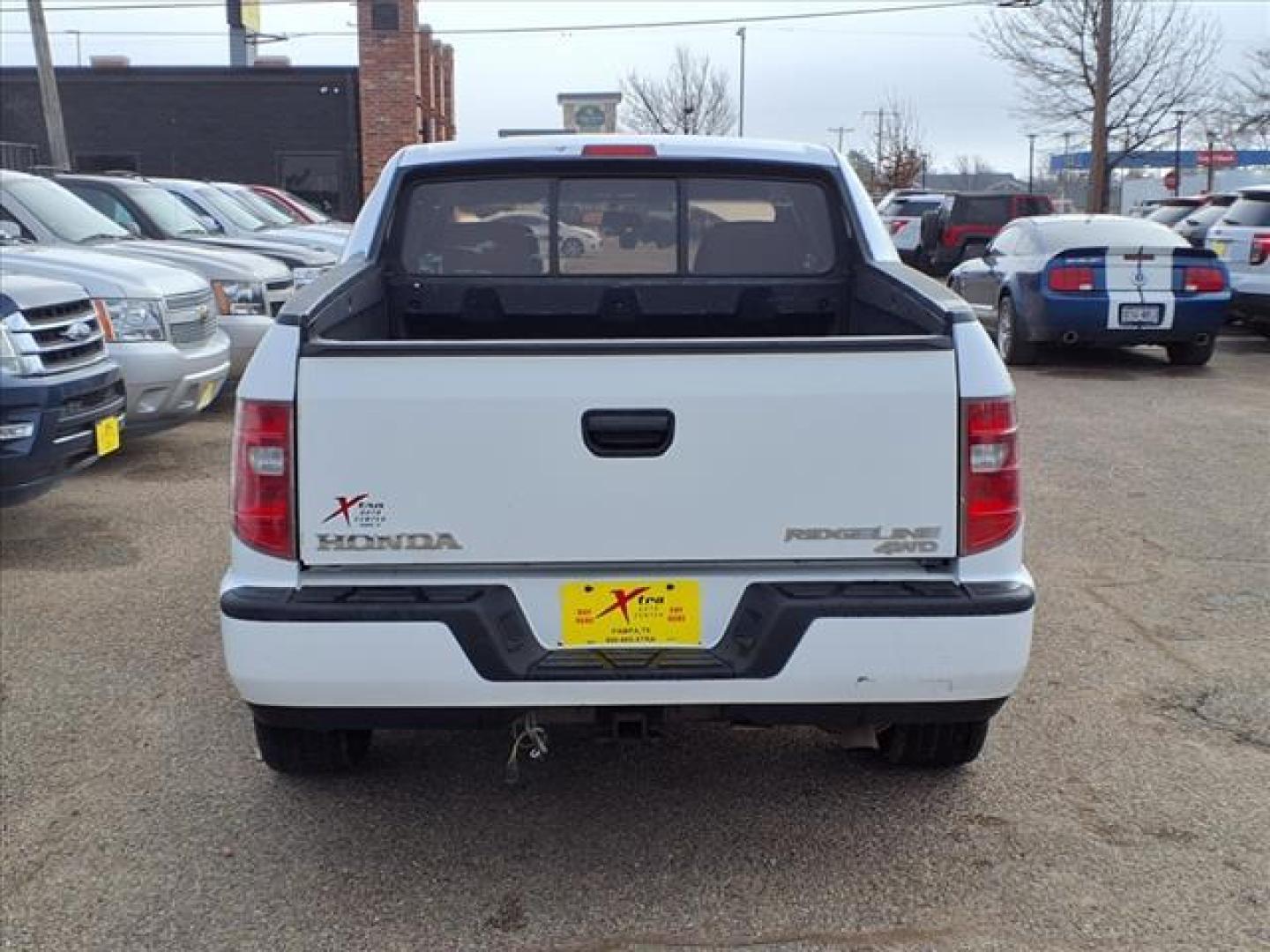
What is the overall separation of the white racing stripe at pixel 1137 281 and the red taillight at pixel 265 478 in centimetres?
1047

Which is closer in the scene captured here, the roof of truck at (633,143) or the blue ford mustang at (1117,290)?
the roof of truck at (633,143)

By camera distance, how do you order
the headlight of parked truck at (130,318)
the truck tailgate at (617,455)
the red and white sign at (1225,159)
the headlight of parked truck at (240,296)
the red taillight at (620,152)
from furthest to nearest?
1. the red and white sign at (1225,159)
2. the headlight of parked truck at (240,296)
3. the headlight of parked truck at (130,318)
4. the red taillight at (620,152)
5. the truck tailgate at (617,455)

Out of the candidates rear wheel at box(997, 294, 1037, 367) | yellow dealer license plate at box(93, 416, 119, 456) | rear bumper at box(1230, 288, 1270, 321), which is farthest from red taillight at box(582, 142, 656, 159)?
rear bumper at box(1230, 288, 1270, 321)

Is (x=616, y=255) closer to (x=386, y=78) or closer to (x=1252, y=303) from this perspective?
(x=1252, y=303)

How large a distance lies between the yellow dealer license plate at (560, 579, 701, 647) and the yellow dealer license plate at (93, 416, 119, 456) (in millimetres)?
4211

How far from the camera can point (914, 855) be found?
11.8ft

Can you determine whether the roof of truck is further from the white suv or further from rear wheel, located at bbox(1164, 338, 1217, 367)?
the white suv

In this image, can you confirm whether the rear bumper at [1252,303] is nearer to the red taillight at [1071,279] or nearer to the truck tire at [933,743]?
the red taillight at [1071,279]

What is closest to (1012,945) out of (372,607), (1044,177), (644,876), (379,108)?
(644,876)

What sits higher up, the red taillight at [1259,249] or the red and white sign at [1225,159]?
the red and white sign at [1225,159]

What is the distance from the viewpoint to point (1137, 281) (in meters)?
12.2

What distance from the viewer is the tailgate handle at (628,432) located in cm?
310

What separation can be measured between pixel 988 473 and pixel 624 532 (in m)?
0.87

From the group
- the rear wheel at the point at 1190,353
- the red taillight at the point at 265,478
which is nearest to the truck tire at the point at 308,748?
the red taillight at the point at 265,478
